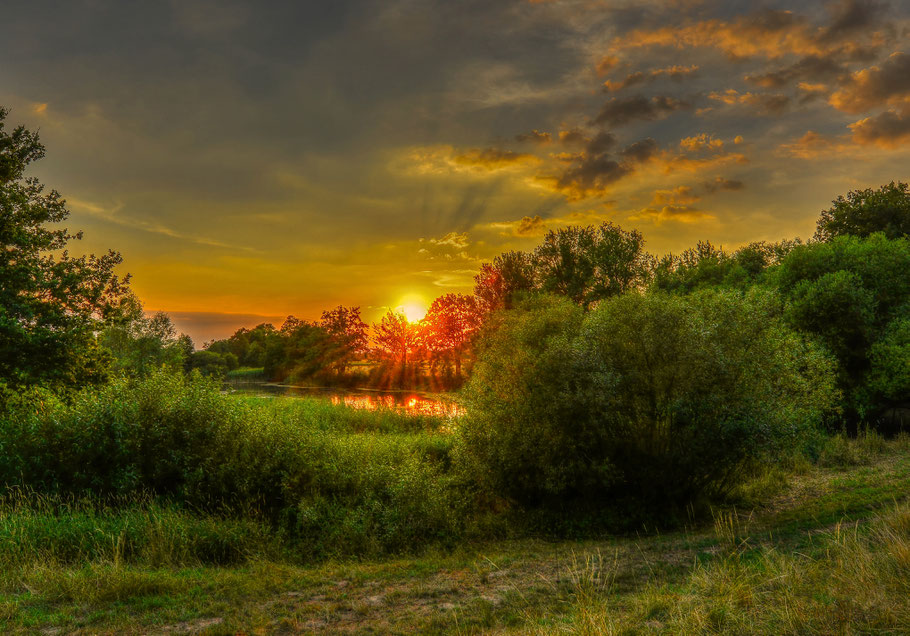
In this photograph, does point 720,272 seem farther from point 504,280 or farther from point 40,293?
point 40,293

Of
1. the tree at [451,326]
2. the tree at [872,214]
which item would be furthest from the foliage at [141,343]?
the tree at [872,214]

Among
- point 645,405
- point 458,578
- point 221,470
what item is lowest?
point 458,578

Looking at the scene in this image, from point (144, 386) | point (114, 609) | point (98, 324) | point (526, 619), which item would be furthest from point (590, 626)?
point (98, 324)

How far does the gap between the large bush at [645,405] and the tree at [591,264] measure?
1465 inches

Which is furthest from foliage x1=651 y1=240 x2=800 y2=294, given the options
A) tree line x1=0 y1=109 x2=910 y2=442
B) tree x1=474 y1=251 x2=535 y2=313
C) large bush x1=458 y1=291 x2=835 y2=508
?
large bush x1=458 y1=291 x2=835 y2=508

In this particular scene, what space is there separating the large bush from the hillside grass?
1821mm

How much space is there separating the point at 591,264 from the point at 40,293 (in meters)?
46.6

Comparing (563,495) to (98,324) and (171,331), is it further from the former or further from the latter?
(171,331)

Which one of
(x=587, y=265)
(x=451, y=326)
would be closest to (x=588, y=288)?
(x=587, y=265)

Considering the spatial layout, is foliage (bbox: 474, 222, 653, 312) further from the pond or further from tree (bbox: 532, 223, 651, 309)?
the pond

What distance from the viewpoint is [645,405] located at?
15312mm

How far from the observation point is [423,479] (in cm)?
1521

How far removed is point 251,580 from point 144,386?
9131 mm

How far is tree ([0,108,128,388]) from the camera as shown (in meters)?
18.7
